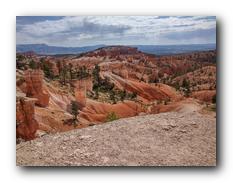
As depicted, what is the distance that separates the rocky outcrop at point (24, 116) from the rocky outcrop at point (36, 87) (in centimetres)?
5

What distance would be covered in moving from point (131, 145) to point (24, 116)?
97cm

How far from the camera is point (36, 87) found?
6.00 meters

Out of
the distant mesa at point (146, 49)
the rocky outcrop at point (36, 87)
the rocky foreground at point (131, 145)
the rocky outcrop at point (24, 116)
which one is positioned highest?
the distant mesa at point (146, 49)

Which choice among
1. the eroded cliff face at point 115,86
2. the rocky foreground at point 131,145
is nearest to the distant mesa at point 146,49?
the eroded cliff face at point 115,86

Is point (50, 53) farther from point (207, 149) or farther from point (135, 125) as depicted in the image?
point (207, 149)

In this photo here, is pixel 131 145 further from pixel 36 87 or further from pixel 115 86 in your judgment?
pixel 36 87

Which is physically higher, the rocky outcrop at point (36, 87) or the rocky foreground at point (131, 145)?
the rocky outcrop at point (36, 87)

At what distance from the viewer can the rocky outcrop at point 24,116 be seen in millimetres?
5973

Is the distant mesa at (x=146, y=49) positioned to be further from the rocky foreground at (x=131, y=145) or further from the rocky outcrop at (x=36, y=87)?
the rocky foreground at (x=131, y=145)

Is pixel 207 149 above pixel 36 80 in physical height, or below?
below

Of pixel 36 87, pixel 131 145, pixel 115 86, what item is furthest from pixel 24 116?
pixel 131 145

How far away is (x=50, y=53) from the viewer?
236 inches
